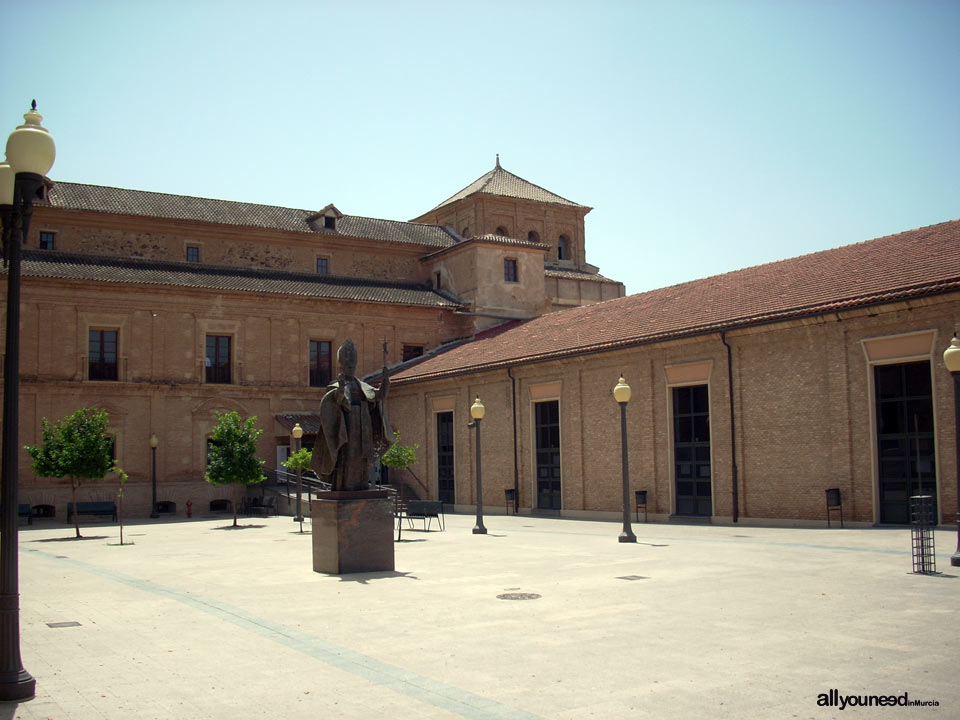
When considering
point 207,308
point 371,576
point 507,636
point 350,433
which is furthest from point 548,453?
point 507,636

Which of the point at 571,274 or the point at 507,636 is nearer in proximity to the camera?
the point at 507,636

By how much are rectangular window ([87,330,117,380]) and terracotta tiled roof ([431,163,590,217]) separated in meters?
22.6

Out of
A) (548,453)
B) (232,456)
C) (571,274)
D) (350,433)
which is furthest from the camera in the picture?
(571,274)

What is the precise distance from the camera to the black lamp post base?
720 cm

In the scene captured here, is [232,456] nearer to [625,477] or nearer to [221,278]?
[221,278]

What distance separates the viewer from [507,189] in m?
54.2

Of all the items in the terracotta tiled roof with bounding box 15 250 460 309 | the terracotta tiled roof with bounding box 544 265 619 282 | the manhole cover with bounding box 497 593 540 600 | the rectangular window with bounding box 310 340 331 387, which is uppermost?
the terracotta tiled roof with bounding box 544 265 619 282

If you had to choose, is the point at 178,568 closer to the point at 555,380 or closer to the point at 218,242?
the point at 555,380

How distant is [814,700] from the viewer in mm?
6523

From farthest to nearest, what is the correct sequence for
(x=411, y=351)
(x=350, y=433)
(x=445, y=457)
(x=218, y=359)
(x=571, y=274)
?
1. (x=571, y=274)
2. (x=411, y=351)
3. (x=218, y=359)
4. (x=445, y=457)
5. (x=350, y=433)

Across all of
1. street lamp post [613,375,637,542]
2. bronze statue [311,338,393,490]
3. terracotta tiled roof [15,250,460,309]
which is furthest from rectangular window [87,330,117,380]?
street lamp post [613,375,637,542]

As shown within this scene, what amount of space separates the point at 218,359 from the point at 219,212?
7.94m

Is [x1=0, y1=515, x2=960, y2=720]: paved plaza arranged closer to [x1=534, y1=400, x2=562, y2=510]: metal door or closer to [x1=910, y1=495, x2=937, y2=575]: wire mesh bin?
[x1=910, y1=495, x2=937, y2=575]: wire mesh bin

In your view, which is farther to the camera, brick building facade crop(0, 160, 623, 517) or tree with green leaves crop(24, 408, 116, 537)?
brick building facade crop(0, 160, 623, 517)
